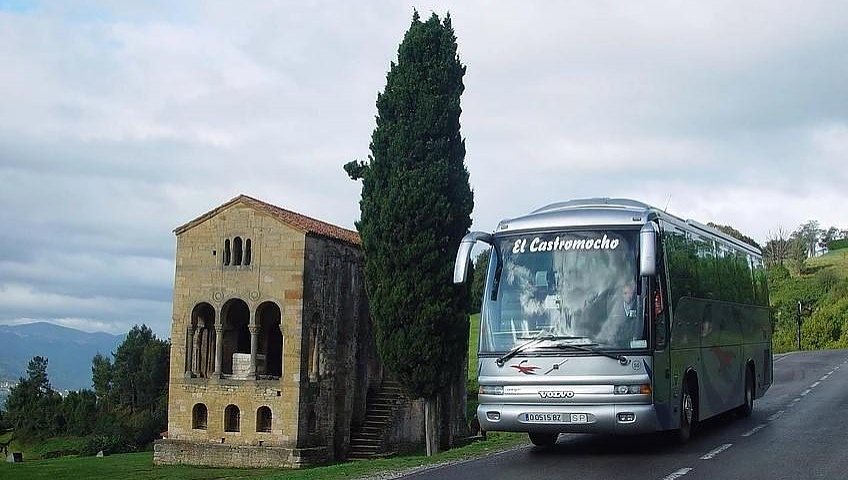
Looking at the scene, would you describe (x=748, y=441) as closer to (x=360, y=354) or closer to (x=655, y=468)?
(x=655, y=468)

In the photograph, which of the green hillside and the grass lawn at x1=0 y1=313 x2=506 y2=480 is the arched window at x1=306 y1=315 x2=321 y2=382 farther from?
the green hillside

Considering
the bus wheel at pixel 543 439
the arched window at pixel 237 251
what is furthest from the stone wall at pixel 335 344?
the bus wheel at pixel 543 439

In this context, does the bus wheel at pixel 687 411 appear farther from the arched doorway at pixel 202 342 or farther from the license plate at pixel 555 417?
the arched doorway at pixel 202 342

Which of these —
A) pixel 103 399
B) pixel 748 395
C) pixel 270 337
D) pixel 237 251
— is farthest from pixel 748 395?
pixel 103 399

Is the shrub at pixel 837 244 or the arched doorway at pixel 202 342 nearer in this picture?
the arched doorway at pixel 202 342

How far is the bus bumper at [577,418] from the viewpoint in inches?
465

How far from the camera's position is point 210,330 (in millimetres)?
36938

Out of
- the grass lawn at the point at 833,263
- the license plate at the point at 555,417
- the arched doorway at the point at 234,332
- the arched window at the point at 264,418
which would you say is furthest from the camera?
the grass lawn at the point at 833,263

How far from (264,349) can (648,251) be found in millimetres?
28349

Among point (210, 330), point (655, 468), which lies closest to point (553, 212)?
point (655, 468)

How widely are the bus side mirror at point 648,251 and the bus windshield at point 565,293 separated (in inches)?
20.4

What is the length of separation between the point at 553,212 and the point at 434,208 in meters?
15.6

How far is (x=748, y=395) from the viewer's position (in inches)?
716

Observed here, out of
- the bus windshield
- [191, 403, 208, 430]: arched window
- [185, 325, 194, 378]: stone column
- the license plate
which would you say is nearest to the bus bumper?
the license plate
